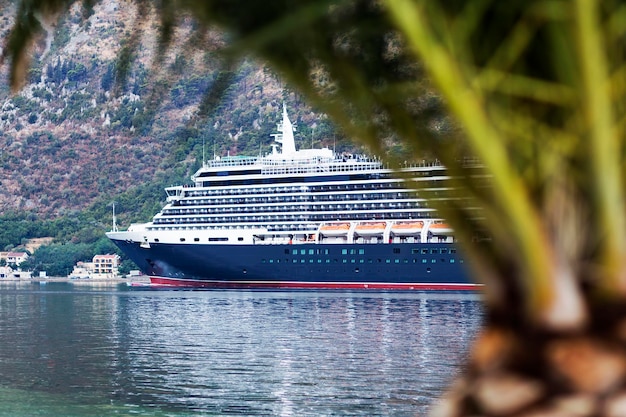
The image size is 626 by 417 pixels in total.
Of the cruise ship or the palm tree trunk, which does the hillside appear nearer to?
the cruise ship

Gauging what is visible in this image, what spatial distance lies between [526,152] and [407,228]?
51553mm

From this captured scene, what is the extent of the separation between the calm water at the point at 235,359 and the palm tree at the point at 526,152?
1204cm

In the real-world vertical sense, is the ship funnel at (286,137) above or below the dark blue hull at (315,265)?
above

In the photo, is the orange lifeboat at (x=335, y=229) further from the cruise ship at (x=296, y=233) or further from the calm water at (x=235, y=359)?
the calm water at (x=235, y=359)

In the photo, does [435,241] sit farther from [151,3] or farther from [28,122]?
[28,122]

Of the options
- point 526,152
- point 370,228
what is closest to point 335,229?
point 370,228

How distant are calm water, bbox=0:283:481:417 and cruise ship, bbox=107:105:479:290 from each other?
10.7m

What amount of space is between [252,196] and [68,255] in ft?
198

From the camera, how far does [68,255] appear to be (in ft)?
373

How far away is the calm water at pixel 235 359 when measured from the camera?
15.2 meters

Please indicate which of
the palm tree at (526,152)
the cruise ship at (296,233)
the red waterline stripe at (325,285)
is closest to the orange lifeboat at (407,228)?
the cruise ship at (296,233)

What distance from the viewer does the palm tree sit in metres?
1.98

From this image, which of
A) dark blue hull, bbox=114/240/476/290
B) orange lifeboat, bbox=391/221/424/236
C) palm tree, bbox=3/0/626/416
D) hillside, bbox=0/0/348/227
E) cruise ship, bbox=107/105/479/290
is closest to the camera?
palm tree, bbox=3/0/626/416

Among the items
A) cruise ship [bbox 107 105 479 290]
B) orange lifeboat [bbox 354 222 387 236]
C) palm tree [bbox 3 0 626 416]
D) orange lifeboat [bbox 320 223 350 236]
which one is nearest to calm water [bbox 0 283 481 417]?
cruise ship [bbox 107 105 479 290]
